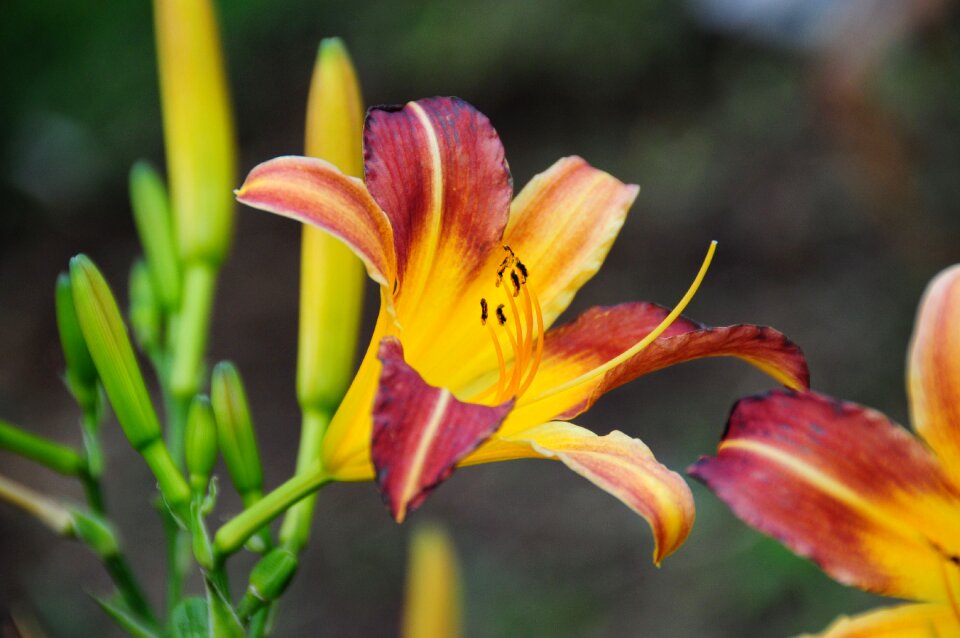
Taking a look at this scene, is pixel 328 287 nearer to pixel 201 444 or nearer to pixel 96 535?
pixel 201 444

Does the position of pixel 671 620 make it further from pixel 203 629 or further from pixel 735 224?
pixel 203 629

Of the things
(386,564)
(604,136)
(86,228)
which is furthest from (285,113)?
(386,564)

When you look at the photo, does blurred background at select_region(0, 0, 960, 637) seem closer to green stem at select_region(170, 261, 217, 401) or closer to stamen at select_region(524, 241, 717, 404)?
green stem at select_region(170, 261, 217, 401)

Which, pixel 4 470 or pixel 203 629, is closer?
pixel 203 629

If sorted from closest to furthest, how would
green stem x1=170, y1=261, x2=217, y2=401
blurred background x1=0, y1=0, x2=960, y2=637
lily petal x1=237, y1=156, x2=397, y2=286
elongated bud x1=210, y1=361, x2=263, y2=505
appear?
1. lily petal x1=237, y1=156, x2=397, y2=286
2. elongated bud x1=210, y1=361, x2=263, y2=505
3. green stem x1=170, y1=261, x2=217, y2=401
4. blurred background x1=0, y1=0, x2=960, y2=637

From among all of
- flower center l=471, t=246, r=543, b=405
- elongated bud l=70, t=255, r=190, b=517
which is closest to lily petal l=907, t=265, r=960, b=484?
flower center l=471, t=246, r=543, b=405

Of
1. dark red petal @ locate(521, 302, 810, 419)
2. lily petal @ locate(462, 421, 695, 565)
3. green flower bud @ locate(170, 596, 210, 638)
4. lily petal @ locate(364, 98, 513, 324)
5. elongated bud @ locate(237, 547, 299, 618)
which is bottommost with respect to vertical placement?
green flower bud @ locate(170, 596, 210, 638)

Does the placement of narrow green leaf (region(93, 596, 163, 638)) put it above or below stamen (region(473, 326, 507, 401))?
below
